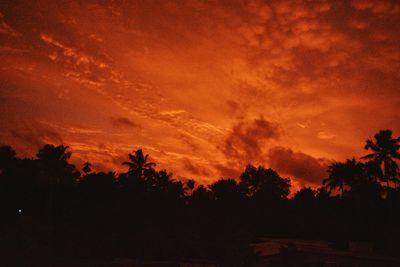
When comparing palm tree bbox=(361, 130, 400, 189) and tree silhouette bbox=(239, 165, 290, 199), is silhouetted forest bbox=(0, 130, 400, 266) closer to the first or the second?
palm tree bbox=(361, 130, 400, 189)

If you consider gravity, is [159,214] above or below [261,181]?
below

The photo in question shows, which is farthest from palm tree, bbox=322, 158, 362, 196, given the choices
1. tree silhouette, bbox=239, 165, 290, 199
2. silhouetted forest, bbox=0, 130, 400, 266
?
tree silhouette, bbox=239, 165, 290, 199

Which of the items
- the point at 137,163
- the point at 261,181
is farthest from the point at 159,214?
the point at 261,181

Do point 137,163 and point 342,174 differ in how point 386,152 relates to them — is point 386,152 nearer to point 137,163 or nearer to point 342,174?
point 342,174

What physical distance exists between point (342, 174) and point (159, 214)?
2761cm

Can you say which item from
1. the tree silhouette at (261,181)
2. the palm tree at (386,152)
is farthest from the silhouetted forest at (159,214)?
the tree silhouette at (261,181)

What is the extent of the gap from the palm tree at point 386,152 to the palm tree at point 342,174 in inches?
320

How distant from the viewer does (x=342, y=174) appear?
57562 millimetres

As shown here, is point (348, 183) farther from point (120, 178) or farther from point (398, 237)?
point (120, 178)

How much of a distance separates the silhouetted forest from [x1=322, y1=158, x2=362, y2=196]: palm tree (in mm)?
138

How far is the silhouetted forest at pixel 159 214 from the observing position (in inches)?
1537

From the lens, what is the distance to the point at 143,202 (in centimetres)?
4738

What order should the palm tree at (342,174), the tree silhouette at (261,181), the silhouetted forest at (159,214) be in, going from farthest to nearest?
the tree silhouette at (261,181), the palm tree at (342,174), the silhouetted forest at (159,214)

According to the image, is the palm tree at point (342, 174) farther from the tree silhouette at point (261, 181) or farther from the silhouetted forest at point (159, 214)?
the tree silhouette at point (261, 181)
